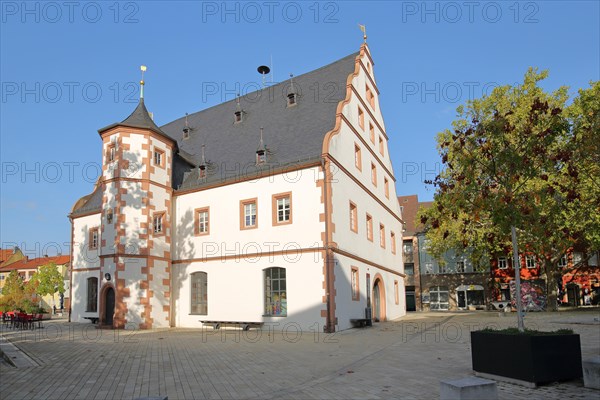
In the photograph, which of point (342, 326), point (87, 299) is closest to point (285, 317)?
point (342, 326)

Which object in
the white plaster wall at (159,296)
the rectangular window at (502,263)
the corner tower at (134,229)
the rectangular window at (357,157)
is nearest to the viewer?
the corner tower at (134,229)

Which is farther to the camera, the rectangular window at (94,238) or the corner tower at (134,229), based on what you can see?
the rectangular window at (94,238)

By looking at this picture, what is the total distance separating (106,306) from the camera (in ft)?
76.5

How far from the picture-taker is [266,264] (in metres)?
21.8

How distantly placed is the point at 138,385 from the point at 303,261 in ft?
39.9

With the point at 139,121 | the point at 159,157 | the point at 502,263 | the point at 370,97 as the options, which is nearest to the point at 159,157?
the point at 159,157

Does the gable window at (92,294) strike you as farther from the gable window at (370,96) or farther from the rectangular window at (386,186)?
the gable window at (370,96)

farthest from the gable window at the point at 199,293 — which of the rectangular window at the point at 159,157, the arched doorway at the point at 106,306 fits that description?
the rectangular window at the point at 159,157

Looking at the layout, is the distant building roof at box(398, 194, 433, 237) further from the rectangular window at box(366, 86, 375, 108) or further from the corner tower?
the corner tower

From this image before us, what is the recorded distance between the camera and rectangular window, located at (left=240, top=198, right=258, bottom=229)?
22.6 m

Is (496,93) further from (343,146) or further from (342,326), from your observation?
(342,326)

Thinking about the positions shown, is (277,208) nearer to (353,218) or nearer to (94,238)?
(353,218)

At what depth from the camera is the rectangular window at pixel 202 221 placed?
965 inches

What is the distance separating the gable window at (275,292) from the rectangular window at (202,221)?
442 centimetres
